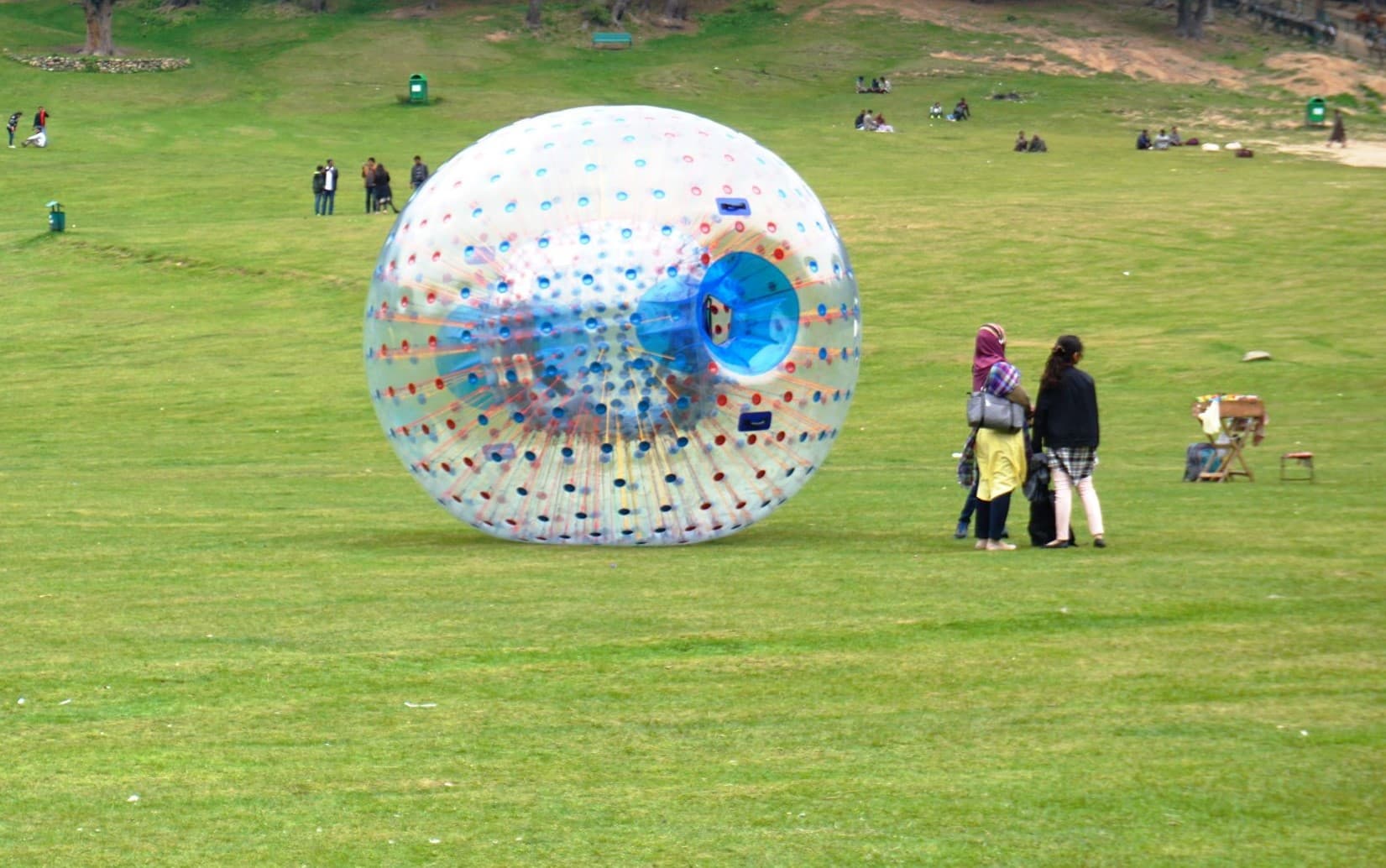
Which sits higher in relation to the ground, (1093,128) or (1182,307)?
(1093,128)

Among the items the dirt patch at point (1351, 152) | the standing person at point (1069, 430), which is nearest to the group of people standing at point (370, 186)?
the dirt patch at point (1351, 152)

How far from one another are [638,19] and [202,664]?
89730mm

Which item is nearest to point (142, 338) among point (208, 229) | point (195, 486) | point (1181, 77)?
point (208, 229)

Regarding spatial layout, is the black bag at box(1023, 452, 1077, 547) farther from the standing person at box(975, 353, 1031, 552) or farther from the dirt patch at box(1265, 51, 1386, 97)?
the dirt patch at box(1265, 51, 1386, 97)

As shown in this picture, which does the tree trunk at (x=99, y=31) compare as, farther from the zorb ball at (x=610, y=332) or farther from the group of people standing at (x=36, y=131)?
the zorb ball at (x=610, y=332)

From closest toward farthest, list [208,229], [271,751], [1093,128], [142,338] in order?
[271,751], [142,338], [208,229], [1093,128]

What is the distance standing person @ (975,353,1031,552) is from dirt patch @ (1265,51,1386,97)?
75.7 metres

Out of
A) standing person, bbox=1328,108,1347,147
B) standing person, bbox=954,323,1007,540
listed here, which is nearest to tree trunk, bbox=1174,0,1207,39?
standing person, bbox=1328,108,1347,147

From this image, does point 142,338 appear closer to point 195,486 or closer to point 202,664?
point 195,486

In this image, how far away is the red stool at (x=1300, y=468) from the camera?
22.4 meters

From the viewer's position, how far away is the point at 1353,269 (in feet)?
144

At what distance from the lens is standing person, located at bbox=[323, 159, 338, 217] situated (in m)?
54.0

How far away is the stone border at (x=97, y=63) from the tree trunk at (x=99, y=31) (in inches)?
33.9

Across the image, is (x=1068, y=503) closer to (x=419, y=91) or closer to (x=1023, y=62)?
(x=419, y=91)
